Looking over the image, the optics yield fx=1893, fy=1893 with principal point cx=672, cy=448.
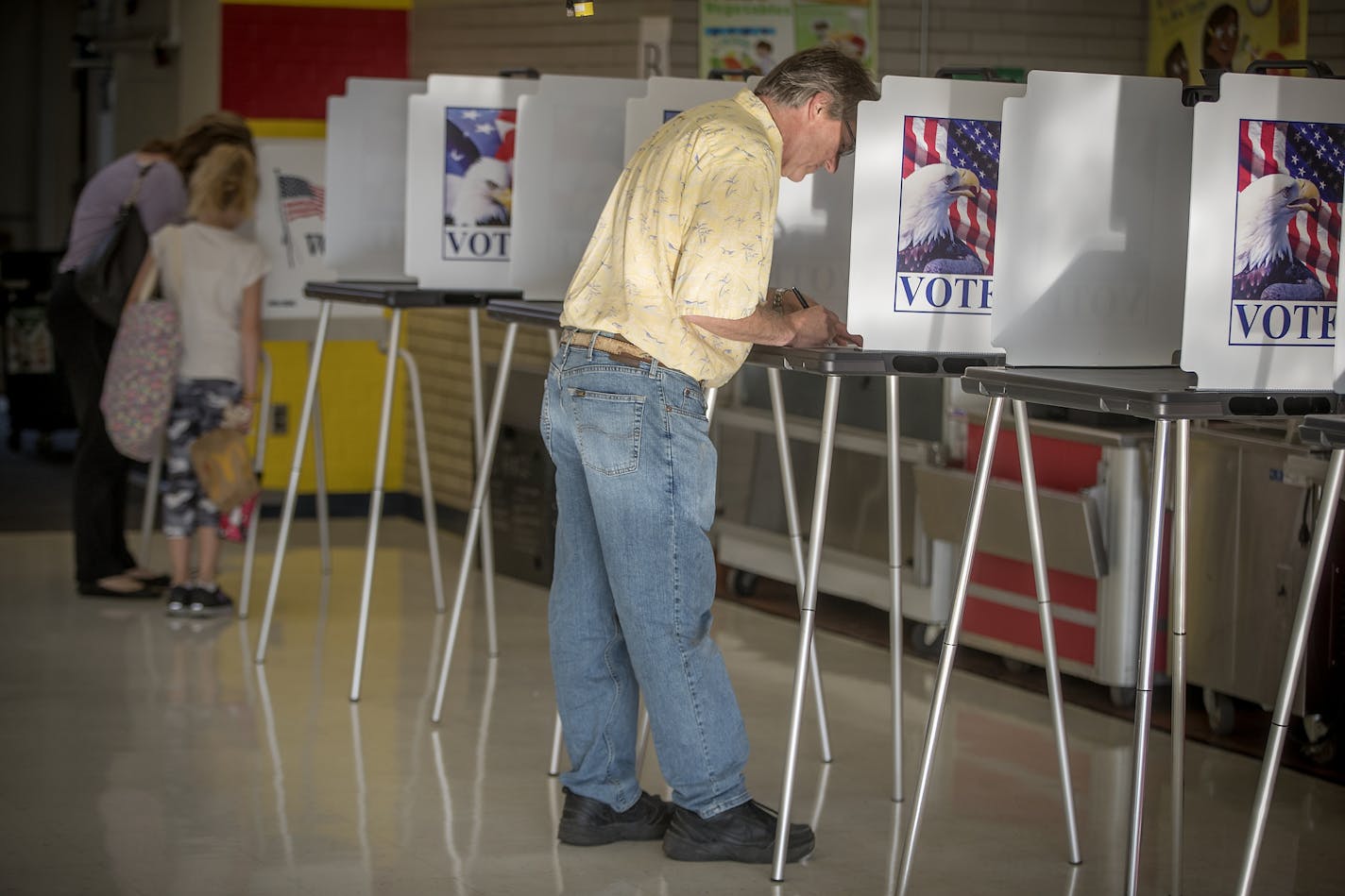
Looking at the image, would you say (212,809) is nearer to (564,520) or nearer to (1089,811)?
(564,520)

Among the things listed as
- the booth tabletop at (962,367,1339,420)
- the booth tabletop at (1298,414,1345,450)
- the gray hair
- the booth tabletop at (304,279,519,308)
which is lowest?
Answer: the booth tabletop at (1298,414,1345,450)

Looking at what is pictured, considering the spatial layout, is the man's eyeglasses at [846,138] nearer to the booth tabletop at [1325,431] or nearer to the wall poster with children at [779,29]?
the booth tabletop at [1325,431]

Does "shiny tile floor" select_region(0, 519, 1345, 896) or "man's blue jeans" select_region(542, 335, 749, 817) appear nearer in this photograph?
"man's blue jeans" select_region(542, 335, 749, 817)

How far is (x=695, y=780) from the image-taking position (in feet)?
12.2

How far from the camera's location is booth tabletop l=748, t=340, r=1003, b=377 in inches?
139

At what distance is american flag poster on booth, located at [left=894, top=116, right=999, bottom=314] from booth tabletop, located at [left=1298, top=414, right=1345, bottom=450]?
3.12ft

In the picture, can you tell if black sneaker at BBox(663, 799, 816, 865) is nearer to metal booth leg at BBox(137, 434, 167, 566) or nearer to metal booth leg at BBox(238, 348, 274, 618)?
metal booth leg at BBox(238, 348, 274, 618)

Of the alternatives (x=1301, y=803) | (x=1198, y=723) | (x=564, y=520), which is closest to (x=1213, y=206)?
(x=564, y=520)

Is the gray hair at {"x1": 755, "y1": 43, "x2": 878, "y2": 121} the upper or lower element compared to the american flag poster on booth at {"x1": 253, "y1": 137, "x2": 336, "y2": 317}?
upper

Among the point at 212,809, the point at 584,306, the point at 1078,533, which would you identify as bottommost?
the point at 212,809

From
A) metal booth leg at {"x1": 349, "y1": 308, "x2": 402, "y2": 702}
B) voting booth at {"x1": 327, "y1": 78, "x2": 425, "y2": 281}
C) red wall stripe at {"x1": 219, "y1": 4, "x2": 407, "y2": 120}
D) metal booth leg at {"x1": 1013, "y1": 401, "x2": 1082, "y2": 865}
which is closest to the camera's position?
metal booth leg at {"x1": 1013, "y1": 401, "x2": 1082, "y2": 865}

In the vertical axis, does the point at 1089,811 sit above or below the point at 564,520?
below

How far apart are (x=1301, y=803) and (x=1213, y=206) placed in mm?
1811

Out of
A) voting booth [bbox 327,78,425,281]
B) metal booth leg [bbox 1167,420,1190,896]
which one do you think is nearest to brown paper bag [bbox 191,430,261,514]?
voting booth [bbox 327,78,425,281]
